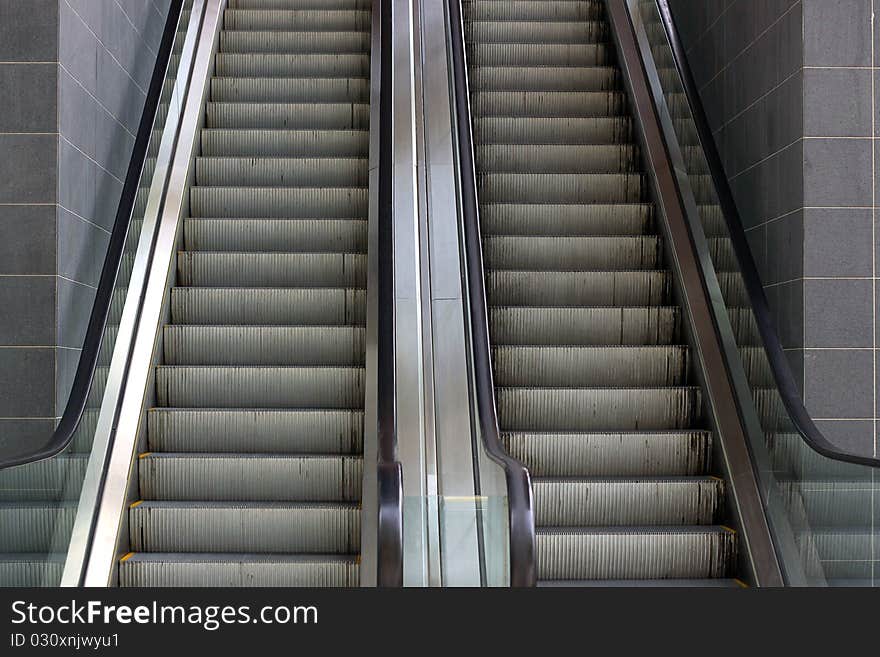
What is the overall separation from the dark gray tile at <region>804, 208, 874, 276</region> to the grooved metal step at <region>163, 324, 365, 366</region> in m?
2.26

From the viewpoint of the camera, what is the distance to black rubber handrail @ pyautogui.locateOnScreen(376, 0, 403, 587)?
9.34 feet

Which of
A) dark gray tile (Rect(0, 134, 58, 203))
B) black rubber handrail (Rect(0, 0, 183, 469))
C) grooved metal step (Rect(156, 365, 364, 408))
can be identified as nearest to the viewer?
black rubber handrail (Rect(0, 0, 183, 469))

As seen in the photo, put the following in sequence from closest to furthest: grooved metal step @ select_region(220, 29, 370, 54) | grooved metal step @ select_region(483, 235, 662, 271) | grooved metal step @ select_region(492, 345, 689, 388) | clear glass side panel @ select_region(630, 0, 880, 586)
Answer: clear glass side panel @ select_region(630, 0, 880, 586)
grooved metal step @ select_region(492, 345, 689, 388)
grooved metal step @ select_region(483, 235, 662, 271)
grooved metal step @ select_region(220, 29, 370, 54)

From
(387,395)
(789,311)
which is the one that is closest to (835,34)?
(789,311)

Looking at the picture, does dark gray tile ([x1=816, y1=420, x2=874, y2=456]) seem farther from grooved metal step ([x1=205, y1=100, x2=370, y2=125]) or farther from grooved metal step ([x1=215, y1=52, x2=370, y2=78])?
grooved metal step ([x1=215, y1=52, x2=370, y2=78])

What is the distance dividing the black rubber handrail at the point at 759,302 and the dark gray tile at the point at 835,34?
2.32ft

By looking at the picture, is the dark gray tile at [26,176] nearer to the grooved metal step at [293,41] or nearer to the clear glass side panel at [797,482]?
the grooved metal step at [293,41]

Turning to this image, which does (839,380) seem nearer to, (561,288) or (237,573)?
(561,288)

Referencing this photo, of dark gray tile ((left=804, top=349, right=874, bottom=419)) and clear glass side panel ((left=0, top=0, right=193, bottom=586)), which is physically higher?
dark gray tile ((left=804, top=349, right=874, bottom=419))

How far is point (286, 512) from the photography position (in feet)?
13.8

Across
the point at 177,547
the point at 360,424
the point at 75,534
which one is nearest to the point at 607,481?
the point at 360,424

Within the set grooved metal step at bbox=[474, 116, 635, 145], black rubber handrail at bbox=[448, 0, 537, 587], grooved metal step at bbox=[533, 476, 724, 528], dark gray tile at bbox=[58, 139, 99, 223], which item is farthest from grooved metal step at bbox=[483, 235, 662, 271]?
dark gray tile at bbox=[58, 139, 99, 223]

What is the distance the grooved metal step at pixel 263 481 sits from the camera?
14.5ft

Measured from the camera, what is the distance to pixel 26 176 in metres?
4.66
